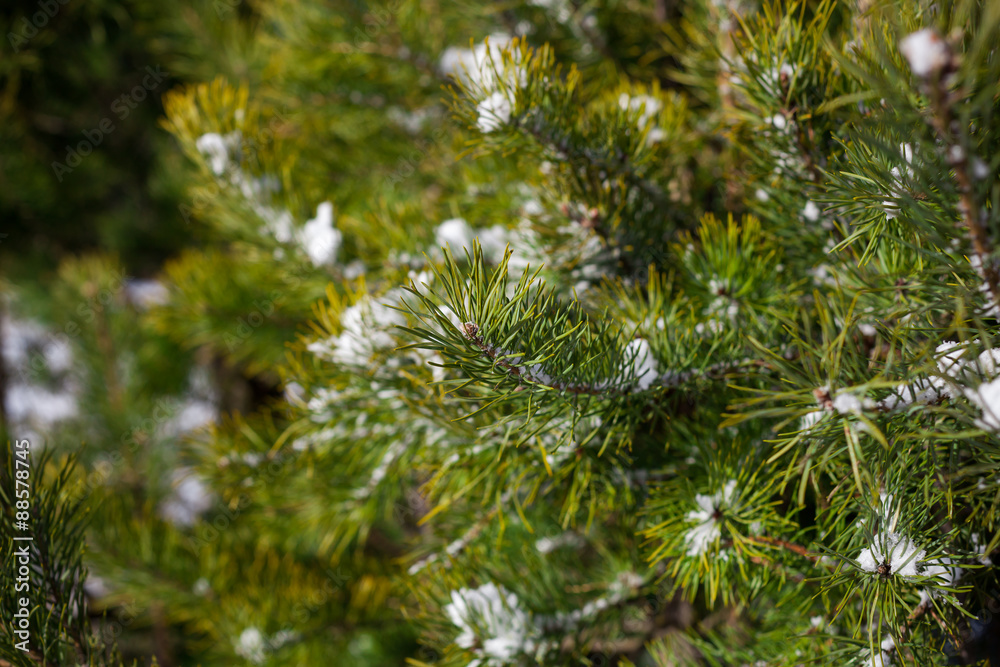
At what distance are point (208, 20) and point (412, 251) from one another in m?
0.94

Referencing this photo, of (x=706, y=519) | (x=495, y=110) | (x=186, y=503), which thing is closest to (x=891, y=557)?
(x=706, y=519)

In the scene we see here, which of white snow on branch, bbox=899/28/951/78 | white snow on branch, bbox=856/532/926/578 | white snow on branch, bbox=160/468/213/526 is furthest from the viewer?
white snow on branch, bbox=160/468/213/526

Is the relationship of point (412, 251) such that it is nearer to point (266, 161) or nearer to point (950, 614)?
point (266, 161)

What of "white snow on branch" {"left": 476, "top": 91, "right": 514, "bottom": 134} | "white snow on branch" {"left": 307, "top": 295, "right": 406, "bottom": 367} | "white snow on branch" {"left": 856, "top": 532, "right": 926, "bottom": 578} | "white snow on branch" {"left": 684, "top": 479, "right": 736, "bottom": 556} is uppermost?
"white snow on branch" {"left": 476, "top": 91, "right": 514, "bottom": 134}

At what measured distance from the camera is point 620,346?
393mm

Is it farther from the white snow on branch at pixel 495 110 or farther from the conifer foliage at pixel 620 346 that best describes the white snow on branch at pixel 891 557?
the white snow on branch at pixel 495 110

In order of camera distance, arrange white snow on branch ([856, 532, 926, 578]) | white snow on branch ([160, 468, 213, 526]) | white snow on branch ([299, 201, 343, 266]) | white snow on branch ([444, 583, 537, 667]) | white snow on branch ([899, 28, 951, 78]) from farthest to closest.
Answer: white snow on branch ([160, 468, 213, 526]) → white snow on branch ([299, 201, 343, 266]) → white snow on branch ([444, 583, 537, 667]) → white snow on branch ([856, 532, 926, 578]) → white snow on branch ([899, 28, 951, 78])

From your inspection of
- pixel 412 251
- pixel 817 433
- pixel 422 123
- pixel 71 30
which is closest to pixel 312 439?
pixel 412 251

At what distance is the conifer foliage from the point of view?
33cm

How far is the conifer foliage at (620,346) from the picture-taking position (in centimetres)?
33

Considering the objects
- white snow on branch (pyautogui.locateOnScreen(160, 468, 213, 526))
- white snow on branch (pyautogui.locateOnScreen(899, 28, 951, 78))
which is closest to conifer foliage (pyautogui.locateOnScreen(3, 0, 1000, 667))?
white snow on branch (pyautogui.locateOnScreen(899, 28, 951, 78))

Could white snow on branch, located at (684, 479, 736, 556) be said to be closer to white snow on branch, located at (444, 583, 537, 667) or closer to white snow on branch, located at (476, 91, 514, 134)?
white snow on branch, located at (444, 583, 537, 667)

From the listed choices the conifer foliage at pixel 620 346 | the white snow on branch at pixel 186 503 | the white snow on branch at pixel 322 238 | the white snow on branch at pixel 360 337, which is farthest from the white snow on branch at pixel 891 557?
the white snow on branch at pixel 186 503

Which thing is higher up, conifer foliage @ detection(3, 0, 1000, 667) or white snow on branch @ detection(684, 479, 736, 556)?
conifer foliage @ detection(3, 0, 1000, 667)
